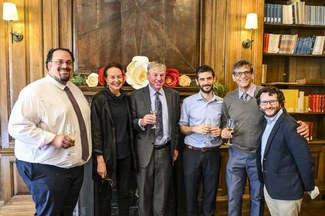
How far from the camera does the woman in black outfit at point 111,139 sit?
2398mm

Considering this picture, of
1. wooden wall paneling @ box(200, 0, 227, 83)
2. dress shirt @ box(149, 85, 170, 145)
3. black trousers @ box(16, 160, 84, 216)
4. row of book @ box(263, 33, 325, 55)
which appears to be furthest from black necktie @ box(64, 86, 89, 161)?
row of book @ box(263, 33, 325, 55)

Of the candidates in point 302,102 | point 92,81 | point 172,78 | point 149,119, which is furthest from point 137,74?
point 302,102

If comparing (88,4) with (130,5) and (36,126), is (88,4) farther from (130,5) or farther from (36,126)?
(36,126)

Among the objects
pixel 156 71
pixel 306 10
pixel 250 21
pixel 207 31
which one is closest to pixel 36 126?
pixel 156 71

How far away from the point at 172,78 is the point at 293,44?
1.78m

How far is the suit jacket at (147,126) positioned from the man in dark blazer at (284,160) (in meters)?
0.87

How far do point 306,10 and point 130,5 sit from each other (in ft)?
7.60

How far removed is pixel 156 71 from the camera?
8.23 feet

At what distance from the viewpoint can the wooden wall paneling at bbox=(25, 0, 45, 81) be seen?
10.3ft

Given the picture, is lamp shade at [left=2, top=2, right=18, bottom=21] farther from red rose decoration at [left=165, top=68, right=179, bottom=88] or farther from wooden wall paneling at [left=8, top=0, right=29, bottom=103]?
red rose decoration at [left=165, top=68, right=179, bottom=88]

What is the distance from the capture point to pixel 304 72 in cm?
396

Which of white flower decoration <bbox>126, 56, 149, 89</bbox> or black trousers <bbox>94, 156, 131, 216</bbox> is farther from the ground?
white flower decoration <bbox>126, 56, 149, 89</bbox>

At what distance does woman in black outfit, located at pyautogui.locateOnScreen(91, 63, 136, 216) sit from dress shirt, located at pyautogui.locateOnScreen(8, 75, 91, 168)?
0.31m

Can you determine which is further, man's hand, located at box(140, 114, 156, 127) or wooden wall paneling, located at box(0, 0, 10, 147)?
wooden wall paneling, located at box(0, 0, 10, 147)
